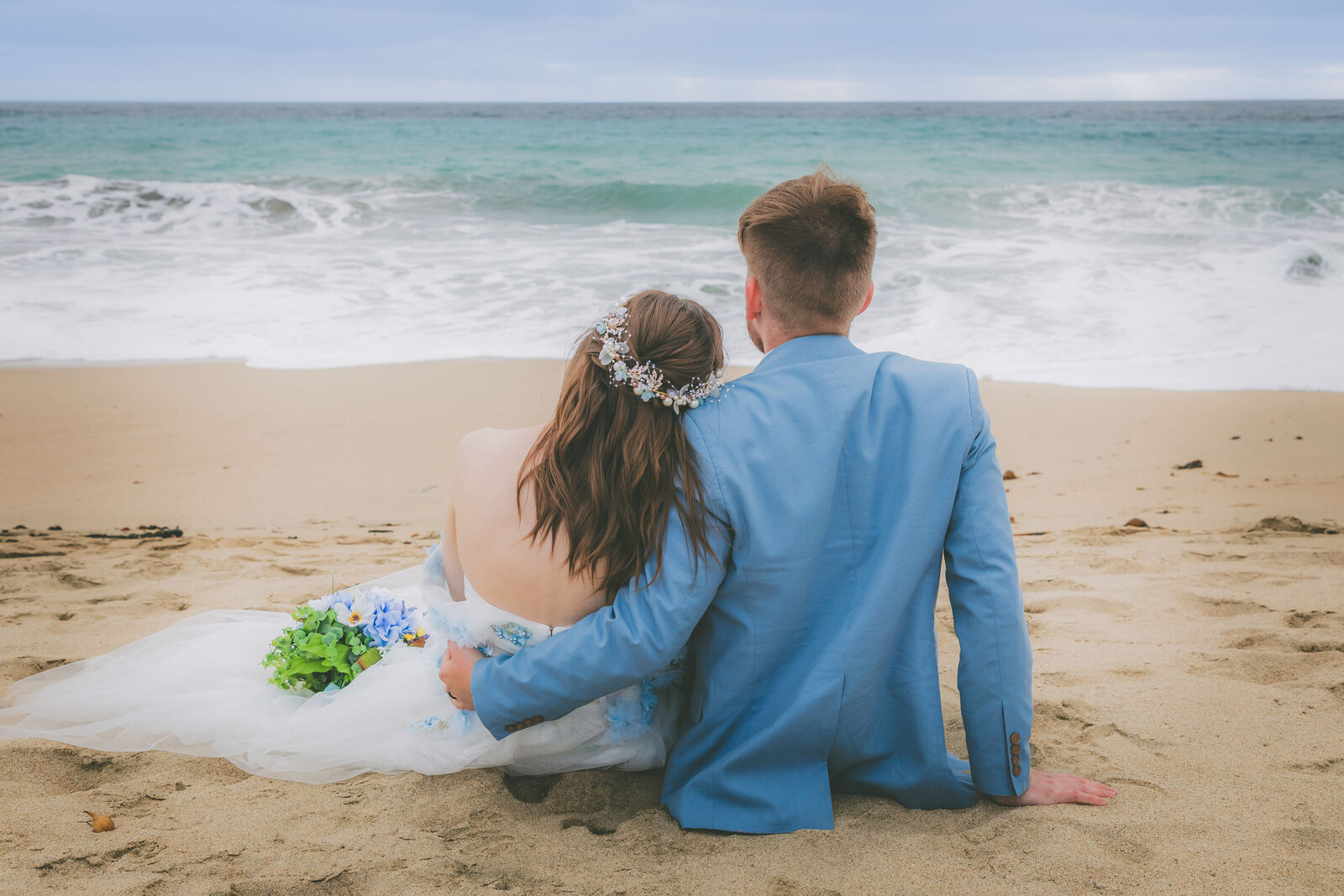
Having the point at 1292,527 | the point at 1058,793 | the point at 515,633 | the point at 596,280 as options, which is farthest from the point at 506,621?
the point at 596,280

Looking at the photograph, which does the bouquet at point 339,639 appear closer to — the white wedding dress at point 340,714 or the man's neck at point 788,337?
the white wedding dress at point 340,714

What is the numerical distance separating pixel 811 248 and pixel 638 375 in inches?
17.0

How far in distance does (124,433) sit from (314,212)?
34.2 ft

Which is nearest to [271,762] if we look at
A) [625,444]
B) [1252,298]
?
[625,444]

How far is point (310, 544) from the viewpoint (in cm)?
429

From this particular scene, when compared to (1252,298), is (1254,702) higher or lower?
lower

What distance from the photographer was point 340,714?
7.64 ft

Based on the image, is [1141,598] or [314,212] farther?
[314,212]

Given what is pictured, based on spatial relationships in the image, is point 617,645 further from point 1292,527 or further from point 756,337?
point 1292,527

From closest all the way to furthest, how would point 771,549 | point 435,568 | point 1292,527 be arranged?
1. point 771,549
2. point 435,568
3. point 1292,527

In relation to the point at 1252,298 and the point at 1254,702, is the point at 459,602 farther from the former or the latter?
the point at 1252,298

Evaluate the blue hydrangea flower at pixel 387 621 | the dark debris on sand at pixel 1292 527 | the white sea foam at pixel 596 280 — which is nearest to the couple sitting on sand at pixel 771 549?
the blue hydrangea flower at pixel 387 621

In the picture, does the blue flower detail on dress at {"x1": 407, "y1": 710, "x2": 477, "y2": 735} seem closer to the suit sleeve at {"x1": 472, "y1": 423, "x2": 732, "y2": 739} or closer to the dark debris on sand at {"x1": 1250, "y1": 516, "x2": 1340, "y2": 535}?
the suit sleeve at {"x1": 472, "y1": 423, "x2": 732, "y2": 739}

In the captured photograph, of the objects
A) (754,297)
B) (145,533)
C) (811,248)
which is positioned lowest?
(145,533)
